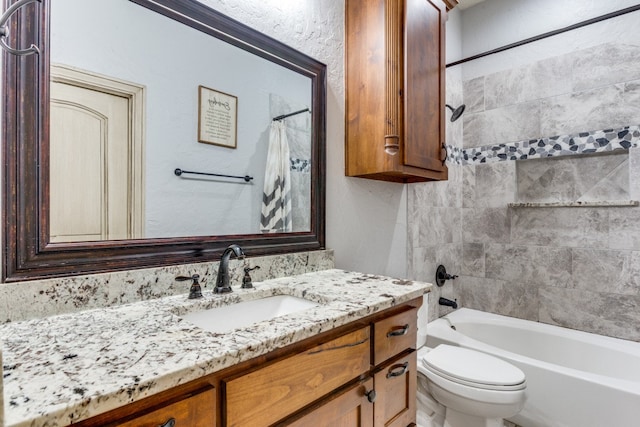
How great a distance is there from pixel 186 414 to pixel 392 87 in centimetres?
144

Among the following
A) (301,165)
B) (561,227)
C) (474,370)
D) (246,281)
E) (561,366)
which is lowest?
(561,366)

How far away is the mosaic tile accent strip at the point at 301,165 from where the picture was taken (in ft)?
4.90

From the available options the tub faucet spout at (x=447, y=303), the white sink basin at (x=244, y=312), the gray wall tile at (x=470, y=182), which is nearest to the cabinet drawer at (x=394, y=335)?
the white sink basin at (x=244, y=312)

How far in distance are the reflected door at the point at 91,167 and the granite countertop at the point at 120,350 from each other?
24 cm

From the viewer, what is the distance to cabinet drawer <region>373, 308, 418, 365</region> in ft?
3.44

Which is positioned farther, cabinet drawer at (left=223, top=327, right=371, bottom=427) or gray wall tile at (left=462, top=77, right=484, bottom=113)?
gray wall tile at (left=462, top=77, right=484, bottom=113)

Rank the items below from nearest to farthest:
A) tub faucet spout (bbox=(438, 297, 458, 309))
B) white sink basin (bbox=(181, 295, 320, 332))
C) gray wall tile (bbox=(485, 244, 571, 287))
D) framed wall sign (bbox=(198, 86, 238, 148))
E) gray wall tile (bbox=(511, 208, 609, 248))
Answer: white sink basin (bbox=(181, 295, 320, 332)) → framed wall sign (bbox=(198, 86, 238, 148)) → gray wall tile (bbox=(511, 208, 609, 248)) → gray wall tile (bbox=(485, 244, 571, 287)) → tub faucet spout (bbox=(438, 297, 458, 309))

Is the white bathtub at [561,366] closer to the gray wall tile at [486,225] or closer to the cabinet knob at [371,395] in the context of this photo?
the gray wall tile at [486,225]

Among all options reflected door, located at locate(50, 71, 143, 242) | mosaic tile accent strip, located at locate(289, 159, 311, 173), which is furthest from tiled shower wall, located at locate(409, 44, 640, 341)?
reflected door, located at locate(50, 71, 143, 242)

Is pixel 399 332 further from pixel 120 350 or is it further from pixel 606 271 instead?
pixel 606 271

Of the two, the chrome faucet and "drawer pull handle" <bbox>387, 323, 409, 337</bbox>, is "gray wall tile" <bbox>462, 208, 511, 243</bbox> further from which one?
the chrome faucet

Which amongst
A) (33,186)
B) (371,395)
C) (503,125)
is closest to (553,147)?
A: (503,125)

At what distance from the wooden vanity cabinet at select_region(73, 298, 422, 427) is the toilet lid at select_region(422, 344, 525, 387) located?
40cm

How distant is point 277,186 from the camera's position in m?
1.44
